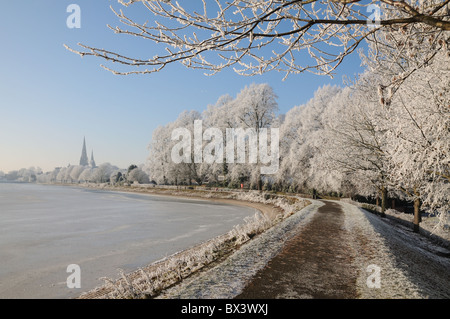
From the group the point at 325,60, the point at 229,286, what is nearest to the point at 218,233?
the point at 229,286

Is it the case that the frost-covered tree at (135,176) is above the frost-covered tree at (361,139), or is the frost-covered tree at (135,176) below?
below

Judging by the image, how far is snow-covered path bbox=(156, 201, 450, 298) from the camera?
4.29 metres

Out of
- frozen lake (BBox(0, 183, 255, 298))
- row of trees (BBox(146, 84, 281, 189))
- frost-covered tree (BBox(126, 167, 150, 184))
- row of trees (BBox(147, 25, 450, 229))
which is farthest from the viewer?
frost-covered tree (BBox(126, 167, 150, 184))

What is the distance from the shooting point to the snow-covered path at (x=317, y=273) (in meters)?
4.29

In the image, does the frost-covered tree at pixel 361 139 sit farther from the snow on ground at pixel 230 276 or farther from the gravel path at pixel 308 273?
the snow on ground at pixel 230 276

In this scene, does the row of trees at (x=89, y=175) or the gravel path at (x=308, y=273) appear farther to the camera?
the row of trees at (x=89, y=175)

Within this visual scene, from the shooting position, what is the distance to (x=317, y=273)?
5.23 m

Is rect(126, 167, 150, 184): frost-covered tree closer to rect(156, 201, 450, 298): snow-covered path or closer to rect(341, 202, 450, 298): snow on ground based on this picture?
rect(156, 201, 450, 298): snow-covered path

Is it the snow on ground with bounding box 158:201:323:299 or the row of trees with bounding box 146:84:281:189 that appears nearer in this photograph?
the snow on ground with bounding box 158:201:323:299

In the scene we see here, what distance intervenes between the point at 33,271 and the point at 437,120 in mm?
11251

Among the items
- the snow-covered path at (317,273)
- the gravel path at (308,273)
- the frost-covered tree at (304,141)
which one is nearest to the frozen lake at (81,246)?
the snow-covered path at (317,273)

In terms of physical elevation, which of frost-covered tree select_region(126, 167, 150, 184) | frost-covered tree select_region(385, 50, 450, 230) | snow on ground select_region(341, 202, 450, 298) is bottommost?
snow on ground select_region(341, 202, 450, 298)

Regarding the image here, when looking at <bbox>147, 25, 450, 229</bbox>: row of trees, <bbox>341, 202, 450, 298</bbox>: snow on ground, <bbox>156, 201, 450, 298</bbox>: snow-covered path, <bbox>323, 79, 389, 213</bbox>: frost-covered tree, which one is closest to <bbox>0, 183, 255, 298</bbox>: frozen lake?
<bbox>156, 201, 450, 298</bbox>: snow-covered path
